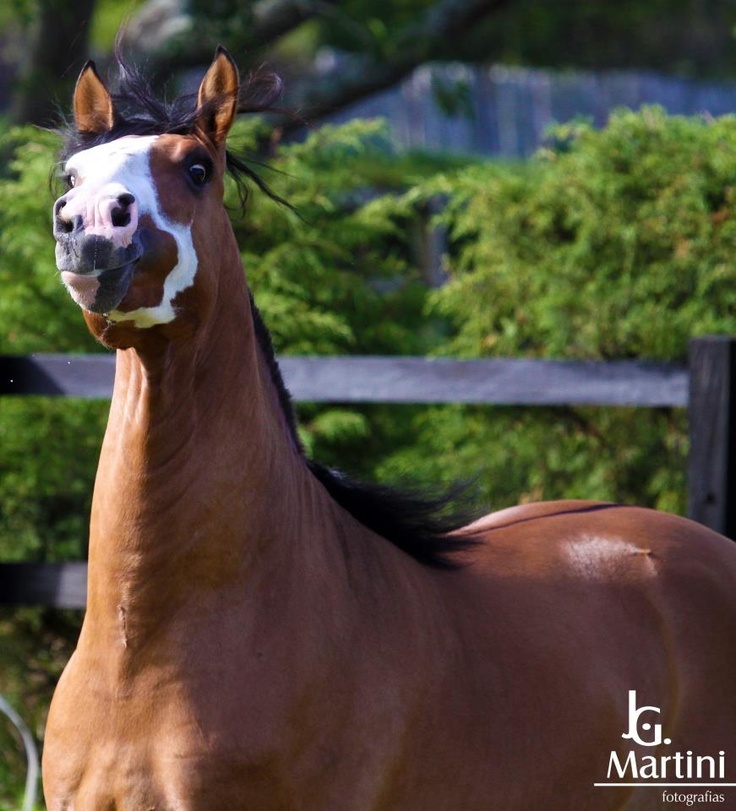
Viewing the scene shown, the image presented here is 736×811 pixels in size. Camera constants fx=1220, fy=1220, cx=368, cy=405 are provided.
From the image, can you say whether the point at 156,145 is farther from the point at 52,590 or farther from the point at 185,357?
the point at 52,590

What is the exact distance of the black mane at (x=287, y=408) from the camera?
268 cm

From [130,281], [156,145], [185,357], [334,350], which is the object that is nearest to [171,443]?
[185,357]

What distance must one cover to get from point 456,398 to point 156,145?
2514 mm

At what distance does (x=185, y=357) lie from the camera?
8.24ft

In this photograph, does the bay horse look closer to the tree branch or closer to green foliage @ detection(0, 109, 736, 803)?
green foliage @ detection(0, 109, 736, 803)

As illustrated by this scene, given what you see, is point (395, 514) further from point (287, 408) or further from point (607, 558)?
point (607, 558)

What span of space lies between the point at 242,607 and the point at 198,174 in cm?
89

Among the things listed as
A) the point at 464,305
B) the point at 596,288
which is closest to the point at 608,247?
the point at 596,288

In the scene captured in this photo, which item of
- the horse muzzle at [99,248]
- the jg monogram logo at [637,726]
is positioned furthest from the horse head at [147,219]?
the jg monogram logo at [637,726]

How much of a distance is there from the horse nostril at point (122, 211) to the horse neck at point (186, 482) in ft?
0.98

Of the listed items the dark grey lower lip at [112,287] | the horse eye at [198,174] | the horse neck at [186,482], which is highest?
the horse eye at [198,174]

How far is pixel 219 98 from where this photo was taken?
2678 mm

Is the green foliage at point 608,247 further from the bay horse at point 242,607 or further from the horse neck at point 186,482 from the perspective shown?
the horse neck at point 186,482

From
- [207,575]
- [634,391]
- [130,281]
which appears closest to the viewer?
[130,281]
